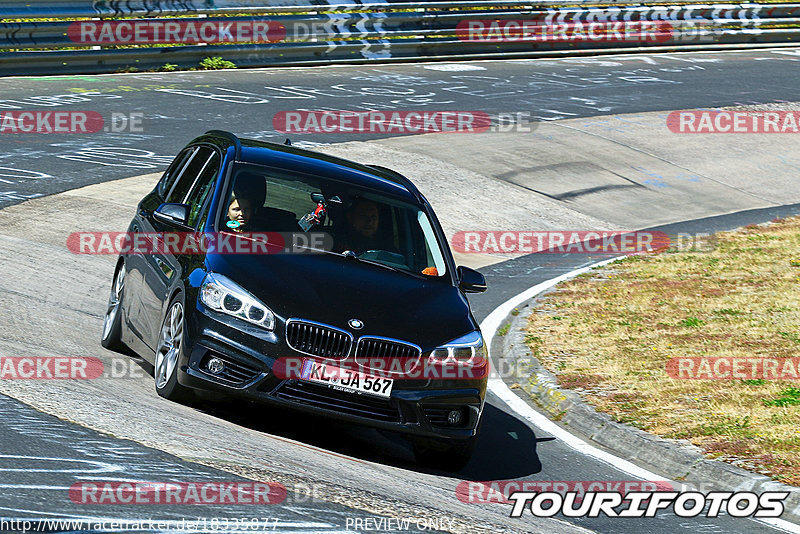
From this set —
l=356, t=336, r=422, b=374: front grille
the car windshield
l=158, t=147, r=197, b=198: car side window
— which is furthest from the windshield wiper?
l=158, t=147, r=197, b=198: car side window

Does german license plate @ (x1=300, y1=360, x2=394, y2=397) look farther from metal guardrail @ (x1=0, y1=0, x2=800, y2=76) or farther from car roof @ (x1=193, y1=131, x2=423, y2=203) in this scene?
metal guardrail @ (x1=0, y1=0, x2=800, y2=76)

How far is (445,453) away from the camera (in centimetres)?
735

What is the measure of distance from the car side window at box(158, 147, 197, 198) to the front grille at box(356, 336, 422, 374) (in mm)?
2895

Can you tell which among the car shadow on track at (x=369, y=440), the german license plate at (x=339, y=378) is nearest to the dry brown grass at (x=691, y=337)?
the car shadow on track at (x=369, y=440)

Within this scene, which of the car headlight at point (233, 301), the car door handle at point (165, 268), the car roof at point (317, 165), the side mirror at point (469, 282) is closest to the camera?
the car headlight at point (233, 301)

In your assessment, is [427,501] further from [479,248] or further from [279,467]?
[479,248]

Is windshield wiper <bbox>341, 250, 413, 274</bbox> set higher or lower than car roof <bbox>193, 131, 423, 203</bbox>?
lower

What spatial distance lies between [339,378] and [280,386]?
344 mm

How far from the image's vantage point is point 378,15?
85.9 ft

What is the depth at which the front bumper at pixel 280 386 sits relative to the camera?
6.90 meters

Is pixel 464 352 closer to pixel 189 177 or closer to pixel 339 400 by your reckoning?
pixel 339 400

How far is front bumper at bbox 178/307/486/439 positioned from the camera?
690cm

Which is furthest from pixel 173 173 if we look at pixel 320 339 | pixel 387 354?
pixel 387 354

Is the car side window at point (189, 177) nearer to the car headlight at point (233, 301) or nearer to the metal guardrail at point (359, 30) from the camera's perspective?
the car headlight at point (233, 301)
